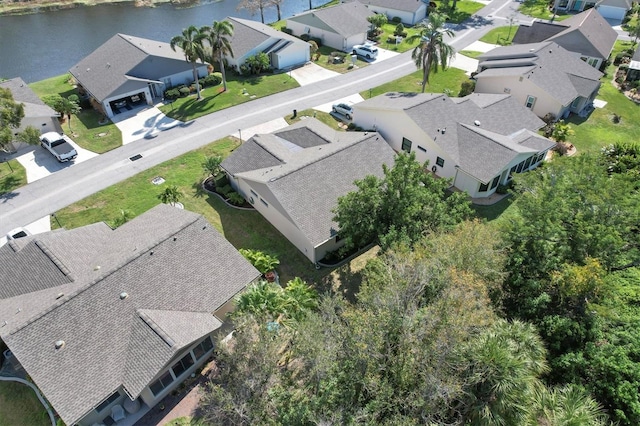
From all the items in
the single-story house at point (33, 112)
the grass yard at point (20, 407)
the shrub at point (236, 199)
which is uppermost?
the single-story house at point (33, 112)

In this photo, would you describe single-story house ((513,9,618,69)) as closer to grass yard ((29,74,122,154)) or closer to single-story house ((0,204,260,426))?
single-story house ((0,204,260,426))

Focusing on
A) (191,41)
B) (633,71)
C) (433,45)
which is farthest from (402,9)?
(191,41)

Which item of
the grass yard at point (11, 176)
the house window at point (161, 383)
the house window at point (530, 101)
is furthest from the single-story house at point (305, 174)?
the house window at point (530, 101)

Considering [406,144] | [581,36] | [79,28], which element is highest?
[79,28]

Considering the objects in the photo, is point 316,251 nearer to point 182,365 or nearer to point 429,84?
point 182,365

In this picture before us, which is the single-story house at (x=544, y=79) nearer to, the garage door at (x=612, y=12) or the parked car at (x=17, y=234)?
the garage door at (x=612, y=12)

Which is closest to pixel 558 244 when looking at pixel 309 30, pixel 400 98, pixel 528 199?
pixel 528 199
